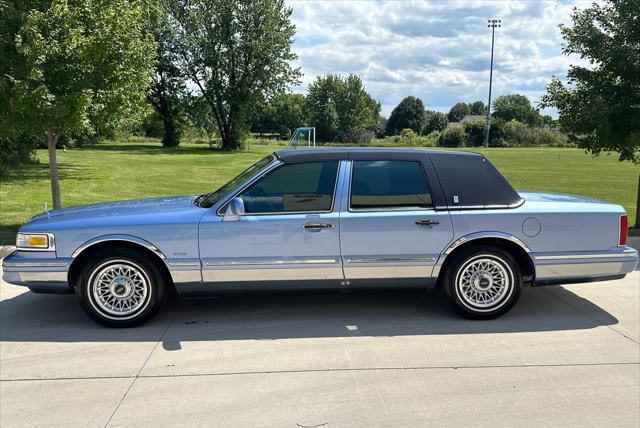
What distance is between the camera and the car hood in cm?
511

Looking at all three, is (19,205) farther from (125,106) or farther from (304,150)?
(304,150)

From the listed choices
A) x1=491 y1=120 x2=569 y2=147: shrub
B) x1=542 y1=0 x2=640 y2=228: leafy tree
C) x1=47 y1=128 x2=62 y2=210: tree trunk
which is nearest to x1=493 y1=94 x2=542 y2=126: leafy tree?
x1=491 y1=120 x2=569 y2=147: shrub

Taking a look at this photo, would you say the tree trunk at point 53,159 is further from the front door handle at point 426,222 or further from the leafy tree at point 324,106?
the leafy tree at point 324,106

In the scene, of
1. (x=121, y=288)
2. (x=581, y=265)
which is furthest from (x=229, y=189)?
(x=581, y=265)

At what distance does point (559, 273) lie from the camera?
518cm

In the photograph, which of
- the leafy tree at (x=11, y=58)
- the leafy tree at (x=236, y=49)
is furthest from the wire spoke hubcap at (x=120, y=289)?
the leafy tree at (x=236, y=49)

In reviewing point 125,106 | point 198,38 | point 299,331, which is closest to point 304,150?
point 299,331

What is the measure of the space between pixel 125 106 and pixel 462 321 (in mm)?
7467

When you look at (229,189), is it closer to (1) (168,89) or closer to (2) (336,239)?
(2) (336,239)

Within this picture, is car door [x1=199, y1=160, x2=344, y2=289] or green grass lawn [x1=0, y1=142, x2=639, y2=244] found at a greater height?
car door [x1=199, y1=160, x2=344, y2=289]

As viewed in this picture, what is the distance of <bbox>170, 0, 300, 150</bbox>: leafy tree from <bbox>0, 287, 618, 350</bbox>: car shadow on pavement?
43.9m

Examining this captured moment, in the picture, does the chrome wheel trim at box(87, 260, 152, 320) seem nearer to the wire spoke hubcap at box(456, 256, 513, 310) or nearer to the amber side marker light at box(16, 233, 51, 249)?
the amber side marker light at box(16, 233, 51, 249)

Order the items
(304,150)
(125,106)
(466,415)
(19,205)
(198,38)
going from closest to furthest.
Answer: (466,415) → (304,150) → (125,106) → (19,205) → (198,38)

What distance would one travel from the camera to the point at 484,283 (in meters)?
5.14
